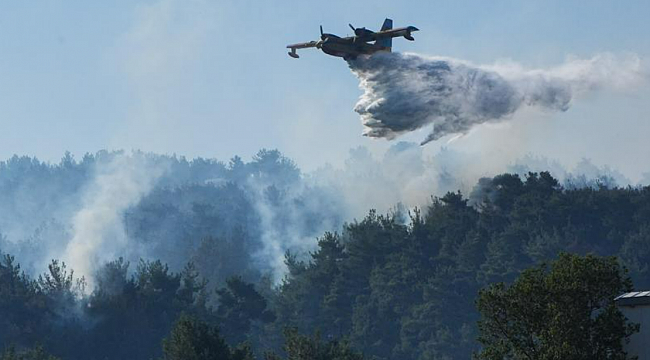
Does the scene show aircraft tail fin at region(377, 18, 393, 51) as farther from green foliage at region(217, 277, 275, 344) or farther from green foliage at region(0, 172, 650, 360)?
green foliage at region(217, 277, 275, 344)

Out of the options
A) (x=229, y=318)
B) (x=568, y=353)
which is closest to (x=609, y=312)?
(x=568, y=353)

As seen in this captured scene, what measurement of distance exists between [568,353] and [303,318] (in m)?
85.6

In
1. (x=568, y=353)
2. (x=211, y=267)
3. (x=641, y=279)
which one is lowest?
(x=568, y=353)

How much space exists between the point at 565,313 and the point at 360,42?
2971 cm

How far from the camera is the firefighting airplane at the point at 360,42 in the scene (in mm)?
65375

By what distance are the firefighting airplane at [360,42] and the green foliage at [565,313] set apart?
27.0 m

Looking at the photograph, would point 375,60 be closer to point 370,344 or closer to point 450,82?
point 450,82

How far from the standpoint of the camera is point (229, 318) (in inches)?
4451

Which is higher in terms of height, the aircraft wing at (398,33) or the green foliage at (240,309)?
the green foliage at (240,309)

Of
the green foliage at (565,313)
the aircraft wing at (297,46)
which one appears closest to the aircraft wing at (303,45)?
the aircraft wing at (297,46)

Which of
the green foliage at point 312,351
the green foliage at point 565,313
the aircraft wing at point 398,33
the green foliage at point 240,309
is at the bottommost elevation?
the green foliage at point 565,313

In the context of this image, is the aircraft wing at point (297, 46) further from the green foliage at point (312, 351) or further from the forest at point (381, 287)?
the forest at point (381, 287)

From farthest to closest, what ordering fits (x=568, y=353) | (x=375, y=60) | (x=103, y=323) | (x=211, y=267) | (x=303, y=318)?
(x=211, y=267) < (x=303, y=318) < (x=103, y=323) < (x=375, y=60) < (x=568, y=353)

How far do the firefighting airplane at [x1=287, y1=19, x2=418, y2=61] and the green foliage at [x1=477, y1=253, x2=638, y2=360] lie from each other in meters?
27.0
